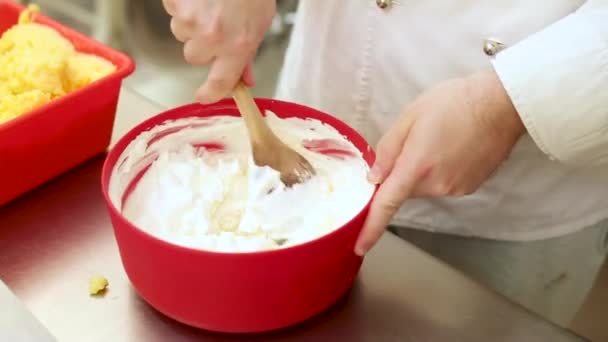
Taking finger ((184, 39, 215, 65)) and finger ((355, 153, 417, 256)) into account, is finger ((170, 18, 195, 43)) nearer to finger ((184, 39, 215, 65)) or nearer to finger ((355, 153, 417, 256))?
finger ((184, 39, 215, 65))

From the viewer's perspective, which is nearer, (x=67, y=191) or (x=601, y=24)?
(x=601, y=24)

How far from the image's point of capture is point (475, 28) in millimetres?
680

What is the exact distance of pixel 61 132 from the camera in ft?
2.22

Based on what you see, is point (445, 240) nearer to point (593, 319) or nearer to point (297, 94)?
point (297, 94)

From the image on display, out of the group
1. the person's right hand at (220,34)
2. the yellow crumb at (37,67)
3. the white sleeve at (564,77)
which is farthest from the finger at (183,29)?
the white sleeve at (564,77)

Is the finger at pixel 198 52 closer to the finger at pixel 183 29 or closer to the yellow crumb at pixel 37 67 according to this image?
the finger at pixel 183 29

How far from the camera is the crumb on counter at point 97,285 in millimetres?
596

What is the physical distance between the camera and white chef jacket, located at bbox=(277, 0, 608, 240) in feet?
1.86

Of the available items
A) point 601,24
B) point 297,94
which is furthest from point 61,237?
point 601,24

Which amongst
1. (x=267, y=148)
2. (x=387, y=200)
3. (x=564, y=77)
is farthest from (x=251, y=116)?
(x=564, y=77)

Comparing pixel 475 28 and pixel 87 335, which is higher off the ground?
pixel 475 28

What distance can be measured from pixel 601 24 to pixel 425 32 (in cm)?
18

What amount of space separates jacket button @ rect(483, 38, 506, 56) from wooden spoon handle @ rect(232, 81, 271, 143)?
219mm

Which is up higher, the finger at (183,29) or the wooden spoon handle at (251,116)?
the finger at (183,29)
